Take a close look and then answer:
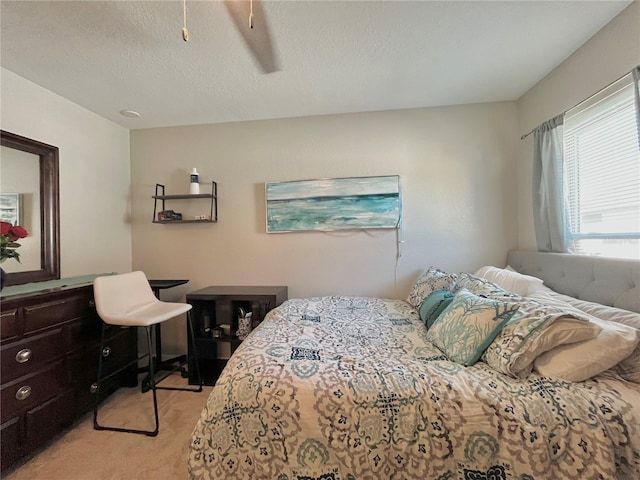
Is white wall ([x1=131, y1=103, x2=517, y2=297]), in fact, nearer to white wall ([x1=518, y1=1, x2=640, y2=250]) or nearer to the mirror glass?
white wall ([x1=518, y1=1, x2=640, y2=250])

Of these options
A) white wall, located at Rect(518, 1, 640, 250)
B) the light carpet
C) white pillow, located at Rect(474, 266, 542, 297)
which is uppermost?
white wall, located at Rect(518, 1, 640, 250)

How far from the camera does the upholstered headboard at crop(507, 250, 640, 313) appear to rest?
4.25 ft

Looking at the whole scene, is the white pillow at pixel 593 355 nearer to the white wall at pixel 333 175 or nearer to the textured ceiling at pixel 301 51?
the white wall at pixel 333 175

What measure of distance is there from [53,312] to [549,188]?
3439 mm

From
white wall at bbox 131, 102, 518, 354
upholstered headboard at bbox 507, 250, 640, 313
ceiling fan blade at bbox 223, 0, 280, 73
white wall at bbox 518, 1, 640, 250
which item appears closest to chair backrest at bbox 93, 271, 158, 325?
white wall at bbox 131, 102, 518, 354

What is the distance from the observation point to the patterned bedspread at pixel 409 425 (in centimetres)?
89

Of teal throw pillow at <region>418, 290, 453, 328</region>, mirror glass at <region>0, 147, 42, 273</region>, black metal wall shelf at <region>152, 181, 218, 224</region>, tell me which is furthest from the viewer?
black metal wall shelf at <region>152, 181, 218, 224</region>

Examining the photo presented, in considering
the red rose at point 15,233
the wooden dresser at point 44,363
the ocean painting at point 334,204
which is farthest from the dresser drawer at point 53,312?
the ocean painting at point 334,204

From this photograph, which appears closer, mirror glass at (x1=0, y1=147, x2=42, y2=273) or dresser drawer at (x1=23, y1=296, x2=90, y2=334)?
dresser drawer at (x1=23, y1=296, x2=90, y2=334)

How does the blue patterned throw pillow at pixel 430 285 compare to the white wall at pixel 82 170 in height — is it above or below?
below

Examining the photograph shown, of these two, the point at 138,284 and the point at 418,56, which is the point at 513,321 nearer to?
the point at 418,56

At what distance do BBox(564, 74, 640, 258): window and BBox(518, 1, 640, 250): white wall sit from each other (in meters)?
0.12

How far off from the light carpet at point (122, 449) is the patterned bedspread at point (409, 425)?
2.28 feet

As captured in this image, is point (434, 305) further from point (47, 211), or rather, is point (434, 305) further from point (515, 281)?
point (47, 211)
